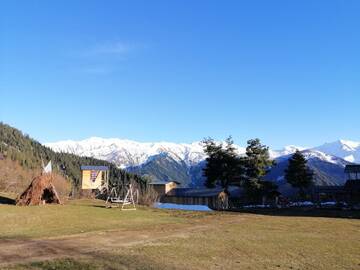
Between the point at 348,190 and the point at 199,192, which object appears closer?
the point at 348,190

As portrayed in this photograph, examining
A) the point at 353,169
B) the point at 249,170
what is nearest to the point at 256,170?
the point at 249,170

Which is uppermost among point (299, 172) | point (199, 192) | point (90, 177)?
point (299, 172)

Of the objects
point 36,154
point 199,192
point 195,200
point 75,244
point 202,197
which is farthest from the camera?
point 36,154

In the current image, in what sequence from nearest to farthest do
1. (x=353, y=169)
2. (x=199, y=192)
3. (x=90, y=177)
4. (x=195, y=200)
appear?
(x=90, y=177)
(x=353, y=169)
(x=195, y=200)
(x=199, y=192)

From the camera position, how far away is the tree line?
220 feet

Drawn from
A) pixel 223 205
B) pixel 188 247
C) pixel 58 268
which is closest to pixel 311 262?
pixel 188 247

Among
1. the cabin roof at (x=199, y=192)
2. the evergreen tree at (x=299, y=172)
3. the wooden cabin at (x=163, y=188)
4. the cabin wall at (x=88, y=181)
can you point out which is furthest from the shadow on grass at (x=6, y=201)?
the evergreen tree at (x=299, y=172)

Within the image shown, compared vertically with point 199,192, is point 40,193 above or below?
below

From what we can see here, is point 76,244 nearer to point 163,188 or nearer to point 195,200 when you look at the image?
point 195,200

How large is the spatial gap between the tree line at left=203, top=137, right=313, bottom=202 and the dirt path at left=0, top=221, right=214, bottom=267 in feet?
146

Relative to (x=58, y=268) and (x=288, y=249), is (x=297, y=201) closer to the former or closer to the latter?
(x=288, y=249)

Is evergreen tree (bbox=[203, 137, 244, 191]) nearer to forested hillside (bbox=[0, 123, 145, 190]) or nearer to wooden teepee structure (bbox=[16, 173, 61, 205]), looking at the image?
wooden teepee structure (bbox=[16, 173, 61, 205])

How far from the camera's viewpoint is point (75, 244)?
17.4 metres

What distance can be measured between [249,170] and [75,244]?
5207 centimetres
